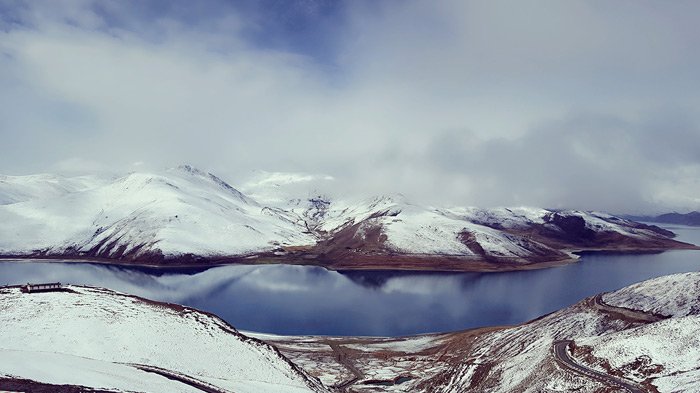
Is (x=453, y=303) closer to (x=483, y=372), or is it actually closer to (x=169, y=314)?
(x=483, y=372)

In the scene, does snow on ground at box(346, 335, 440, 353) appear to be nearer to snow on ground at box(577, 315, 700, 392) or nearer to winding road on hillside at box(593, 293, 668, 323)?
winding road on hillside at box(593, 293, 668, 323)

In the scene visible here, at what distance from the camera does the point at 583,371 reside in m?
54.6

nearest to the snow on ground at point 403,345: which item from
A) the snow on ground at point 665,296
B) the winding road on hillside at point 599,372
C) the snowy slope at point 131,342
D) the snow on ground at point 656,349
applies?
the winding road on hillside at point 599,372

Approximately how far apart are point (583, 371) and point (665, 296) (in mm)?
43723

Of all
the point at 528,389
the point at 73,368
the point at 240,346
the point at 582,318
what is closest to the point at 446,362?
the point at 582,318

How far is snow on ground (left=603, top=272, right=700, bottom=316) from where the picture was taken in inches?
3204

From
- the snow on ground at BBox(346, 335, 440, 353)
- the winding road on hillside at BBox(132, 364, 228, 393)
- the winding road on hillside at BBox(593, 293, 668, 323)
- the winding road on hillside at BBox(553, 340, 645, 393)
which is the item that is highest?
the winding road on hillside at BBox(132, 364, 228, 393)

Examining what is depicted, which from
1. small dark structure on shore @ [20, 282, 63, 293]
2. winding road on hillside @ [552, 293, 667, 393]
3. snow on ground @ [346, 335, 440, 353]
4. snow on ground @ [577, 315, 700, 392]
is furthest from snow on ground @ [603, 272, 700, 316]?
small dark structure on shore @ [20, 282, 63, 293]

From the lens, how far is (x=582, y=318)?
280 feet

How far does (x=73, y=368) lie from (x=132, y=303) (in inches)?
1042

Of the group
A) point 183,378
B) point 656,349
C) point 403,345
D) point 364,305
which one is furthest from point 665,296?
point 364,305

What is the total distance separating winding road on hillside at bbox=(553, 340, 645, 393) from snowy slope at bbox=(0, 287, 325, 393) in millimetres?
30387

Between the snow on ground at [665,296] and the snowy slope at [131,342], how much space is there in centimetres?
6227

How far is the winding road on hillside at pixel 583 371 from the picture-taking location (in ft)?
157
